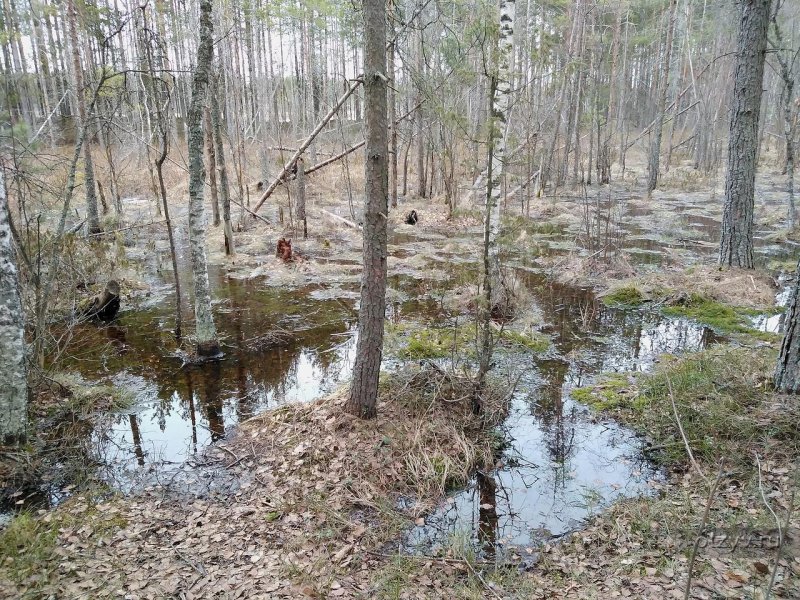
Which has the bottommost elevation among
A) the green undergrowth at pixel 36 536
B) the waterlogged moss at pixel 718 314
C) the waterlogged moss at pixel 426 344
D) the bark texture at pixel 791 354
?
the waterlogged moss at pixel 426 344

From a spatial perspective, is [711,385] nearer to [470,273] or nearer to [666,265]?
[470,273]

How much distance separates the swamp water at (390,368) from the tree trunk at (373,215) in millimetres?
1571

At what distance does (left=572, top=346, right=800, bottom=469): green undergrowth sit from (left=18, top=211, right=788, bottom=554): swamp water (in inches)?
13.2

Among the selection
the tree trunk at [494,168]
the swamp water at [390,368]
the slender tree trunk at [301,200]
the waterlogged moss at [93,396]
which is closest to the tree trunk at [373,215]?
the tree trunk at [494,168]

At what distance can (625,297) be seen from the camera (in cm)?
1105

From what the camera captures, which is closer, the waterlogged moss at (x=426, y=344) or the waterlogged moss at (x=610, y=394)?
the waterlogged moss at (x=610, y=394)

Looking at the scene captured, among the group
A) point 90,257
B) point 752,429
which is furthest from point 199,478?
point 90,257

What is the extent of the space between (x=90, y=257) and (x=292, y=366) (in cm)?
655

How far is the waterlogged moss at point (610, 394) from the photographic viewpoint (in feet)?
22.1

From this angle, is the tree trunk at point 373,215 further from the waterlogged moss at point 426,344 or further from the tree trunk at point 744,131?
the tree trunk at point 744,131

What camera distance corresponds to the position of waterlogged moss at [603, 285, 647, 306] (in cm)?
1086

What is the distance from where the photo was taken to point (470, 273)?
11.3 m

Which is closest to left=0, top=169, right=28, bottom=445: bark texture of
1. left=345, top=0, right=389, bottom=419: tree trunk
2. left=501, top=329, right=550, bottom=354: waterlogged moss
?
left=345, top=0, right=389, bottom=419: tree trunk

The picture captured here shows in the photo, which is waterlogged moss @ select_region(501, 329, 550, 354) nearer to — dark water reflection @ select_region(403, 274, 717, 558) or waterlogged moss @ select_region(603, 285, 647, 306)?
dark water reflection @ select_region(403, 274, 717, 558)
